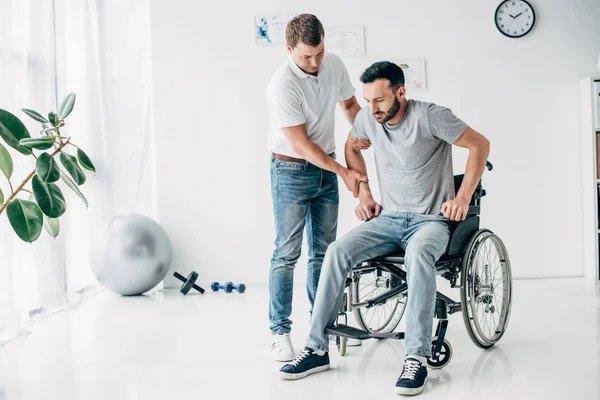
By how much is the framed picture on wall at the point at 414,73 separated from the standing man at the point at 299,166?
174cm

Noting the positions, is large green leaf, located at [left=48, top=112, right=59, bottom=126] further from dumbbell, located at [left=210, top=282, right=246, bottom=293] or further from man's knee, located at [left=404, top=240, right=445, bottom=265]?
dumbbell, located at [left=210, top=282, right=246, bottom=293]

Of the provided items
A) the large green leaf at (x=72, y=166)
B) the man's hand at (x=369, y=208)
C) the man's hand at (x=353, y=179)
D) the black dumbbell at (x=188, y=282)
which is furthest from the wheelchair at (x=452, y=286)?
the black dumbbell at (x=188, y=282)

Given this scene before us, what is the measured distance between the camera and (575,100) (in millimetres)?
4574

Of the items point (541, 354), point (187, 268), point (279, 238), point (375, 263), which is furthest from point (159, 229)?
point (541, 354)

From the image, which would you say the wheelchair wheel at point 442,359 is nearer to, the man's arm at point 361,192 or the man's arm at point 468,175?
the man's arm at point 468,175

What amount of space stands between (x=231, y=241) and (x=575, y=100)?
2.45 metres

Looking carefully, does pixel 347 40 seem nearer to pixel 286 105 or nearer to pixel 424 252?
pixel 286 105

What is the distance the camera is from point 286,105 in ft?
9.00

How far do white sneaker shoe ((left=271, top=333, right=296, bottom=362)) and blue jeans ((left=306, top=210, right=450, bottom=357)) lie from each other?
0.77ft

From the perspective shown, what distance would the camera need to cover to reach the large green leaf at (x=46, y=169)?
2643mm

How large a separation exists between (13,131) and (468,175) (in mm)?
1741

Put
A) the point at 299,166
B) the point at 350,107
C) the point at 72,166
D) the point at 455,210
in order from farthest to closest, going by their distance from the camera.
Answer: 1. the point at 350,107
2. the point at 72,166
3. the point at 299,166
4. the point at 455,210

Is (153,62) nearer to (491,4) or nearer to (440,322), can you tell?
(491,4)

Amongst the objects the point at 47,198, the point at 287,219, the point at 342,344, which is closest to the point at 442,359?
the point at 342,344
